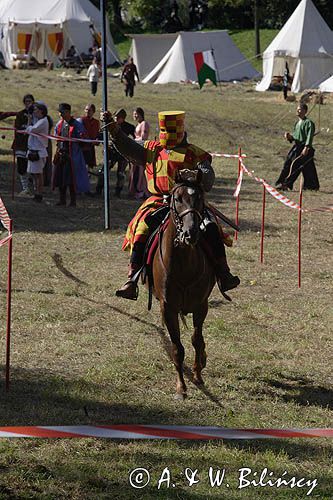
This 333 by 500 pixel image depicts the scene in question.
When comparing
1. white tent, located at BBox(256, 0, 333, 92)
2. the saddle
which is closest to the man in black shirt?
the saddle

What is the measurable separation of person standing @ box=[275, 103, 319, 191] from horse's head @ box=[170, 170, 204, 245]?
11.7m

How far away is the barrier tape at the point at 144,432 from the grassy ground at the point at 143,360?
1.02 feet

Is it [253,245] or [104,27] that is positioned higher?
[104,27]

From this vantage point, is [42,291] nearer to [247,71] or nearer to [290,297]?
[290,297]

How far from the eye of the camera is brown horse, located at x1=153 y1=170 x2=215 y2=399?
787 centimetres

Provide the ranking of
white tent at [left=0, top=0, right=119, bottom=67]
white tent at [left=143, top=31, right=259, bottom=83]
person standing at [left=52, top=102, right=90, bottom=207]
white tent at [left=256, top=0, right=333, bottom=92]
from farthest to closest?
1. white tent at [left=0, top=0, right=119, bottom=67]
2. white tent at [left=143, top=31, right=259, bottom=83]
3. white tent at [left=256, top=0, right=333, bottom=92]
4. person standing at [left=52, top=102, right=90, bottom=207]

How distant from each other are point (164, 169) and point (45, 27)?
4428 cm

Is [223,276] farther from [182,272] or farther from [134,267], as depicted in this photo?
[134,267]

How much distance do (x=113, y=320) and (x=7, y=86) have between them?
28.2 meters

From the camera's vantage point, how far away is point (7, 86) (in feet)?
124

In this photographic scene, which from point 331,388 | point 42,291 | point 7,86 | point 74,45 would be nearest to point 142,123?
point 42,291

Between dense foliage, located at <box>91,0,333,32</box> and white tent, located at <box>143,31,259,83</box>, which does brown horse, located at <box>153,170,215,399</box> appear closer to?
white tent, located at <box>143,31,259,83</box>

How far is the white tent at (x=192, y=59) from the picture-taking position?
4578 centimetres

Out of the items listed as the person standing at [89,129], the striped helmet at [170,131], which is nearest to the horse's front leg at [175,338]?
the striped helmet at [170,131]
